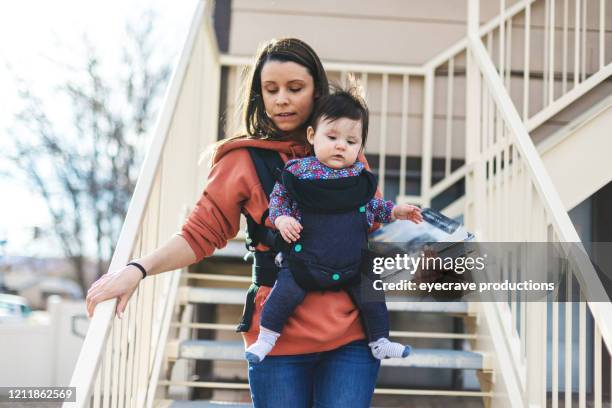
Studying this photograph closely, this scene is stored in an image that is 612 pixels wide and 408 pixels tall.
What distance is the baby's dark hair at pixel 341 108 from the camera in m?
1.56

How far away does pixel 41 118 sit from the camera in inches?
367

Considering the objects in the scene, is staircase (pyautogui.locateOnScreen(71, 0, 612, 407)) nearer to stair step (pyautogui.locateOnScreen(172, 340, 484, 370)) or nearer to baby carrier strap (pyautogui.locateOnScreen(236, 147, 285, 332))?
stair step (pyautogui.locateOnScreen(172, 340, 484, 370))

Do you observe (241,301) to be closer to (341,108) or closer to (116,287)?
(116,287)

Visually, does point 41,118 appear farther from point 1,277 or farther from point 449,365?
point 449,365

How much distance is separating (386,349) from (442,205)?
115 inches

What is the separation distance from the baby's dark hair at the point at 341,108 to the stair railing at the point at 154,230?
0.64 m

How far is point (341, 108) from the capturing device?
1564 mm

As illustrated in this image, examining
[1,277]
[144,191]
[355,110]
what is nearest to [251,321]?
[355,110]

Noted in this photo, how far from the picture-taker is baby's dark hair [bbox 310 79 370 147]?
5.11ft

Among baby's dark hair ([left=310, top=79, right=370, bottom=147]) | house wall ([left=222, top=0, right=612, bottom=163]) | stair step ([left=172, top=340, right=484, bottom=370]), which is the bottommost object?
stair step ([left=172, top=340, right=484, bottom=370])

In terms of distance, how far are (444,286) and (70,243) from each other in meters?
9.64

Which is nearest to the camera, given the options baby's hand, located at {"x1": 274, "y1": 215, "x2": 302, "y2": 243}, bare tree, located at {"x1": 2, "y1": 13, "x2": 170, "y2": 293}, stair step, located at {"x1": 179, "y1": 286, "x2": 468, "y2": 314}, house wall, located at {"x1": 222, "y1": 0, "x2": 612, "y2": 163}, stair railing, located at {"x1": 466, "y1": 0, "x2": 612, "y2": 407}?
baby's hand, located at {"x1": 274, "y1": 215, "x2": 302, "y2": 243}

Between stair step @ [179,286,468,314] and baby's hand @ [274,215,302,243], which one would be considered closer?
baby's hand @ [274,215,302,243]

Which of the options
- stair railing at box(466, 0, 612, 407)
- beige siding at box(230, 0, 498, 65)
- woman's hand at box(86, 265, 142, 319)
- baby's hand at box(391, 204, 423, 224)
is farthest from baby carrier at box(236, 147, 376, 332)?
beige siding at box(230, 0, 498, 65)
